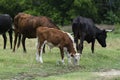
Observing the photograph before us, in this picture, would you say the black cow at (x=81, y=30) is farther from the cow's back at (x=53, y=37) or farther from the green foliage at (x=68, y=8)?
the green foliage at (x=68, y=8)

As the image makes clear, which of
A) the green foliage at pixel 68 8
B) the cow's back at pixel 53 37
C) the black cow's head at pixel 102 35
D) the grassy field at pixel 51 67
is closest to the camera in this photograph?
the grassy field at pixel 51 67

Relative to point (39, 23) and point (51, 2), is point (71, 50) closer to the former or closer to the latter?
point (39, 23)

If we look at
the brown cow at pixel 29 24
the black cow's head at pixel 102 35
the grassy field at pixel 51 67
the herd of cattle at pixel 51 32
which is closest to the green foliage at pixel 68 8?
the black cow's head at pixel 102 35

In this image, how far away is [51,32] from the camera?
52.9 ft

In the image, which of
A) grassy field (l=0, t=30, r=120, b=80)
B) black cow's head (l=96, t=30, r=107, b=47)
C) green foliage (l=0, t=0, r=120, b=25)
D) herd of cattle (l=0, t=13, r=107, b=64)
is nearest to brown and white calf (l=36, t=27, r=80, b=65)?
herd of cattle (l=0, t=13, r=107, b=64)

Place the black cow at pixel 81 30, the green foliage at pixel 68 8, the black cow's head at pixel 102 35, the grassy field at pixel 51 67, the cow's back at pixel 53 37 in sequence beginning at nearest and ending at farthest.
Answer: the grassy field at pixel 51 67 → the cow's back at pixel 53 37 → the black cow at pixel 81 30 → the black cow's head at pixel 102 35 → the green foliage at pixel 68 8

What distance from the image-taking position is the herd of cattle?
1605 centimetres

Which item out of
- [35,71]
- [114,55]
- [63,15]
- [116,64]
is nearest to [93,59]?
[116,64]

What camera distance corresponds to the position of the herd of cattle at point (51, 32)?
1605 cm

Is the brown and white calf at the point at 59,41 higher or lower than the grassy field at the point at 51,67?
higher

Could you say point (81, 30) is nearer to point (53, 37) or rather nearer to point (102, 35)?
point (102, 35)

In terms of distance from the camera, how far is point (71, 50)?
16109 millimetres

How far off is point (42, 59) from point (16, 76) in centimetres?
326

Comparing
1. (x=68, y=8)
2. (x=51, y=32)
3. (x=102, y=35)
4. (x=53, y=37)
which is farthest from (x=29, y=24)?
(x=68, y=8)
